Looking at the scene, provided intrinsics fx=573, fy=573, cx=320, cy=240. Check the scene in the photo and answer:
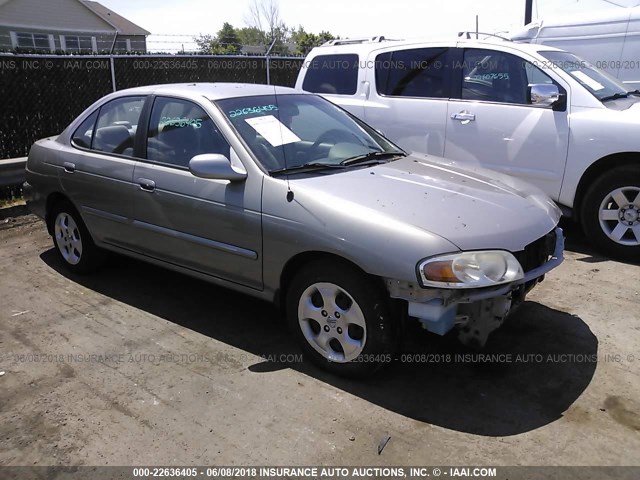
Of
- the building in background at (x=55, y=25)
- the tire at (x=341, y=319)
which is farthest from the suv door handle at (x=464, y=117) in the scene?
the building in background at (x=55, y=25)

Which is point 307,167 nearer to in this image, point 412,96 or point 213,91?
point 213,91

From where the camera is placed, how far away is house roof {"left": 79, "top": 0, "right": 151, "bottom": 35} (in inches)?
1414

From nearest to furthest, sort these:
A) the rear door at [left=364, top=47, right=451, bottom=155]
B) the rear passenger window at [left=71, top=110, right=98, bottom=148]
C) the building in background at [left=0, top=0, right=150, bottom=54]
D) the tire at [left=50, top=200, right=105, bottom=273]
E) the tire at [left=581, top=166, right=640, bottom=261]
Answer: the rear passenger window at [left=71, top=110, right=98, bottom=148] → the tire at [left=50, top=200, right=105, bottom=273] → the tire at [left=581, top=166, right=640, bottom=261] → the rear door at [left=364, top=47, right=451, bottom=155] → the building in background at [left=0, top=0, right=150, bottom=54]

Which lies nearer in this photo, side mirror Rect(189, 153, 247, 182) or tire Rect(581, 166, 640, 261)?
side mirror Rect(189, 153, 247, 182)

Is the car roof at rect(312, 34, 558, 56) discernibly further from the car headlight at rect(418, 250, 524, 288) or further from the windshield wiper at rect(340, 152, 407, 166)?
the car headlight at rect(418, 250, 524, 288)

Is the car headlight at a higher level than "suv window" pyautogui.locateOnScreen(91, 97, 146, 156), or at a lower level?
lower

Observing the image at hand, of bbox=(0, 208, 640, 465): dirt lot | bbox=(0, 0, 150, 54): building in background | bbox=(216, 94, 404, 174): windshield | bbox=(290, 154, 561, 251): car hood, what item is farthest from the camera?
bbox=(0, 0, 150, 54): building in background

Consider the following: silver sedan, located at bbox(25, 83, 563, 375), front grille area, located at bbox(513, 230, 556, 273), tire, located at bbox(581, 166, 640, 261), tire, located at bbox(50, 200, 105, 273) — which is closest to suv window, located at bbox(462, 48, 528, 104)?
tire, located at bbox(581, 166, 640, 261)

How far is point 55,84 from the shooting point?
826 centimetres

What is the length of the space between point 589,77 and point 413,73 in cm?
177

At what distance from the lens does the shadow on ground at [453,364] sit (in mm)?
3041

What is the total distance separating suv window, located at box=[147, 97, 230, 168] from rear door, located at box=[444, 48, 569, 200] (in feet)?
9.97

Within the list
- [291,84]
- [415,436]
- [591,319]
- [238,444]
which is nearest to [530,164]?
[591,319]

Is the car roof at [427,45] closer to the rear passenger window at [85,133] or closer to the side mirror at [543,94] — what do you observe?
the side mirror at [543,94]
